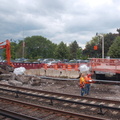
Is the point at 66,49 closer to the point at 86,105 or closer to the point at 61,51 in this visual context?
the point at 61,51

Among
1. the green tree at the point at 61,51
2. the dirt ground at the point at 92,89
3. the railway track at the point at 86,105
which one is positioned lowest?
the dirt ground at the point at 92,89

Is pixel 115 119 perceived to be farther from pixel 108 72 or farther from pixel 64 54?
pixel 64 54

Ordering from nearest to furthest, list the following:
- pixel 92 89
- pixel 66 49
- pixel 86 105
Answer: pixel 86 105
pixel 92 89
pixel 66 49

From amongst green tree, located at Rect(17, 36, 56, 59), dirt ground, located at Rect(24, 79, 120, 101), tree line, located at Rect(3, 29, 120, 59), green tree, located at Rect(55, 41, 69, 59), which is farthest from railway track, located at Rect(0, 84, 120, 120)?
green tree, located at Rect(17, 36, 56, 59)

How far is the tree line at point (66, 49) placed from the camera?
57719 mm

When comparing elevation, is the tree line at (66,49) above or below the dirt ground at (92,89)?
above

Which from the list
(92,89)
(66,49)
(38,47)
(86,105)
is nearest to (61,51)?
(66,49)

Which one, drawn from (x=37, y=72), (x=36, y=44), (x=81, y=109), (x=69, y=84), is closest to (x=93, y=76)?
(x=69, y=84)

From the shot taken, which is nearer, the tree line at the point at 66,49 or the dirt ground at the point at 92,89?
the dirt ground at the point at 92,89

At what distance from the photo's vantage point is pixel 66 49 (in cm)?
6138

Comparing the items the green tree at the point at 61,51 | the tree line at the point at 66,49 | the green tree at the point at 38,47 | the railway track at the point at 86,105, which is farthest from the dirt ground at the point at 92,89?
the green tree at the point at 38,47

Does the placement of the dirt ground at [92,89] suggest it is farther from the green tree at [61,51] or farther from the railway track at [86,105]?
the green tree at [61,51]

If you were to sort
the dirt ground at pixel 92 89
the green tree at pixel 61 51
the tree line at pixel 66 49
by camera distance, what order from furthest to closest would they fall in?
1. the green tree at pixel 61 51
2. the tree line at pixel 66 49
3. the dirt ground at pixel 92 89

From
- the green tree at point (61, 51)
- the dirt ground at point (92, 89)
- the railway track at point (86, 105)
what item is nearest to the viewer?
the railway track at point (86, 105)
